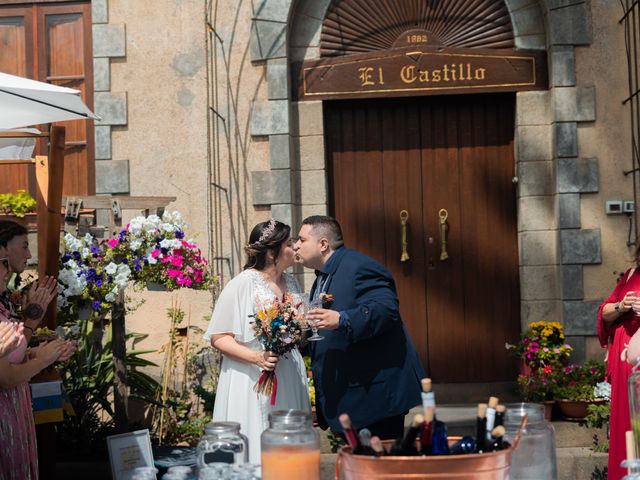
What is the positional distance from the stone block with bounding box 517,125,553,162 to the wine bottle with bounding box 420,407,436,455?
19.4 ft

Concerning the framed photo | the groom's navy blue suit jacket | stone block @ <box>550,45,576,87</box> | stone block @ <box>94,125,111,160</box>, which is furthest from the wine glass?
stone block @ <box>550,45,576,87</box>

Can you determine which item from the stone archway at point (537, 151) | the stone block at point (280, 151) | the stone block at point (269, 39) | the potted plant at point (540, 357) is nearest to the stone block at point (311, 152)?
the stone archway at point (537, 151)

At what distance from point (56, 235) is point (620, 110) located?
4973 mm

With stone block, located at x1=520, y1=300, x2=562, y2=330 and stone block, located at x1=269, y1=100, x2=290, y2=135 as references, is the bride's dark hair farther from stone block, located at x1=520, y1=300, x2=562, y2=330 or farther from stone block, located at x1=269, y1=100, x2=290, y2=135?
stone block, located at x1=520, y1=300, x2=562, y2=330

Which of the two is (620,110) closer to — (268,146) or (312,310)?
(268,146)

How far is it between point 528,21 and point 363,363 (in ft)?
15.0

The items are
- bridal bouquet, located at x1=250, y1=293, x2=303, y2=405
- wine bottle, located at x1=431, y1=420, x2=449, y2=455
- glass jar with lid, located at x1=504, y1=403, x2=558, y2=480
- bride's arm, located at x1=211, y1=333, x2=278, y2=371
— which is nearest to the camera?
wine bottle, located at x1=431, y1=420, x2=449, y2=455

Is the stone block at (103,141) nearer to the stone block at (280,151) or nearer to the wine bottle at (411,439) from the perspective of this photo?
the stone block at (280,151)

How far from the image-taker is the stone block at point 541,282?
8023 millimetres

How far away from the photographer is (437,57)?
26.5 ft

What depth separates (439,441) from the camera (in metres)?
2.46

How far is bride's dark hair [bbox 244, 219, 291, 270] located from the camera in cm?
478

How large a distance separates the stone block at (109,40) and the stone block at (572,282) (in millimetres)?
4255

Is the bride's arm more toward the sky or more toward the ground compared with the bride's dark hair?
more toward the ground
